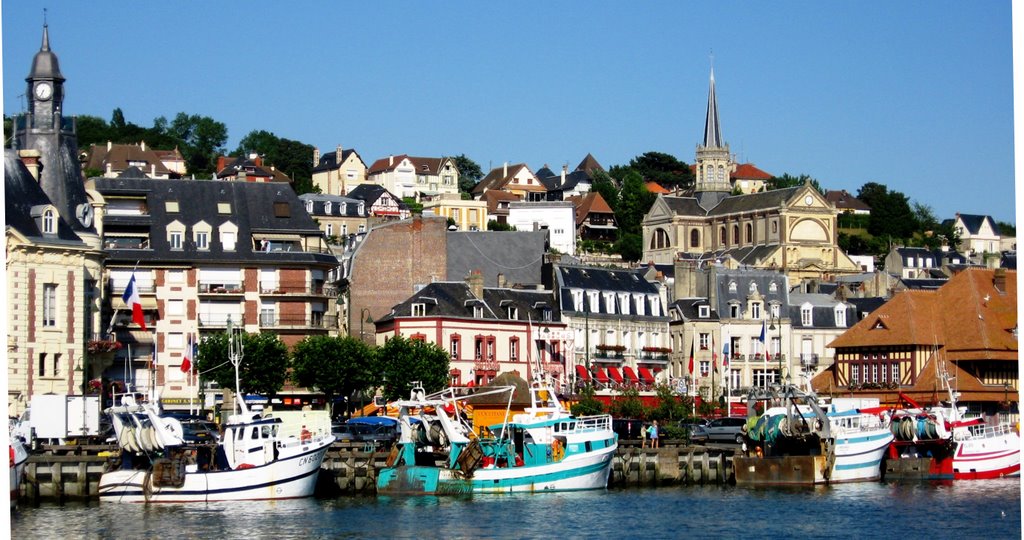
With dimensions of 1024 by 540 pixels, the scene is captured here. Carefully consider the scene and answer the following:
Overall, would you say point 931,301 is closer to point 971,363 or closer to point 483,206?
→ point 971,363

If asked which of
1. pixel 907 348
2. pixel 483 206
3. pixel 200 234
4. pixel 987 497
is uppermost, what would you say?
pixel 483 206

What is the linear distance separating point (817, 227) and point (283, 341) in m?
99.4

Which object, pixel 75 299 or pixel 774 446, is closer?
pixel 774 446

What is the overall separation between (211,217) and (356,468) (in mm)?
32904

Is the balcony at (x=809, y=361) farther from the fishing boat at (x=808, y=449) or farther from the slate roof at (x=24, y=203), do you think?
the slate roof at (x=24, y=203)

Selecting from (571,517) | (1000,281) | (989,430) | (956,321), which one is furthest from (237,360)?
(1000,281)

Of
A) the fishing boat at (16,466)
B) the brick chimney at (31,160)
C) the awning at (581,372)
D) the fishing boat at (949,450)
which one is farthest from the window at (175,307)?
the fishing boat at (949,450)

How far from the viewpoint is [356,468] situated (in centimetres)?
6159

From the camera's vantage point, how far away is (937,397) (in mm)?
84750

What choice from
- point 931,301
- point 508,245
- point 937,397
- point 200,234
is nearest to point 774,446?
point 937,397

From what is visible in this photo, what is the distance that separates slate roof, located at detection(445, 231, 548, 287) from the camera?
363 ft

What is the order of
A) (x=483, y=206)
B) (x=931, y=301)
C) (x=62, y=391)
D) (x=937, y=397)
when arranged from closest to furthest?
(x=62, y=391) → (x=937, y=397) → (x=931, y=301) → (x=483, y=206)

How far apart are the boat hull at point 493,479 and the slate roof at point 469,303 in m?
33.8

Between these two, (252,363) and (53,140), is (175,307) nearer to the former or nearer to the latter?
(252,363)
